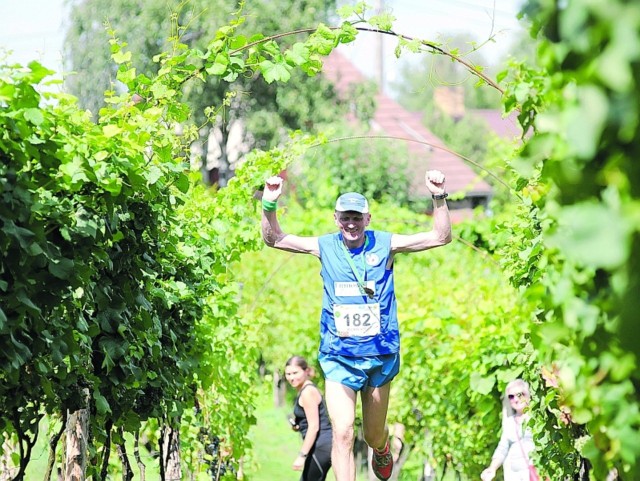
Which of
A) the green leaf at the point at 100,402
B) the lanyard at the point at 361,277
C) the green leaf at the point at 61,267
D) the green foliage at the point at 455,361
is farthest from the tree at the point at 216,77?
the green leaf at the point at 61,267

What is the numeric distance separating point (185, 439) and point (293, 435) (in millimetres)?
10271

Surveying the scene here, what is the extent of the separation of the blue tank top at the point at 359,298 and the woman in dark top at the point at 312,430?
2502mm

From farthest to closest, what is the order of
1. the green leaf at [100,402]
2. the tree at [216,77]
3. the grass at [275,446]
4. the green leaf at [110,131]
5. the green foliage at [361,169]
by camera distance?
the tree at [216,77], the green foliage at [361,169], the grass at [275,446], the green leaf at [100,402], the green leaf at [110,131]

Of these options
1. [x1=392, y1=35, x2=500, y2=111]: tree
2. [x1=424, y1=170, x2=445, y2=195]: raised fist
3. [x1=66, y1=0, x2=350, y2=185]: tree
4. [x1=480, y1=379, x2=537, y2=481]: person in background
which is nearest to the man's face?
[x1=424, y1=170, x2=445, y2=195]: raised fist

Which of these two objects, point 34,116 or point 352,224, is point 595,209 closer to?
point 34,116

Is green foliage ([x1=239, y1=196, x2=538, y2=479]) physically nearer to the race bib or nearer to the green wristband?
the race bib

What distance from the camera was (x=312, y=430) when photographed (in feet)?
31.6

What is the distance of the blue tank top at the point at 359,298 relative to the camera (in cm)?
707

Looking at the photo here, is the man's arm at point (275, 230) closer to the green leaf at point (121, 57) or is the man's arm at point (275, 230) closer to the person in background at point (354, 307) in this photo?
the person in background at point (354, 307)

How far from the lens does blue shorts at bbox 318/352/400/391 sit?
7.09 meters

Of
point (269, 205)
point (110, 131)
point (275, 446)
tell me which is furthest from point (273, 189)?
point (275, 446)

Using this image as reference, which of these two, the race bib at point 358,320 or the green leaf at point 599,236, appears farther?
the race bib at point 358,320

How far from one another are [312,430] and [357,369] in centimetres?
263

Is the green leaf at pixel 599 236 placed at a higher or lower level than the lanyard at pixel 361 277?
lower
